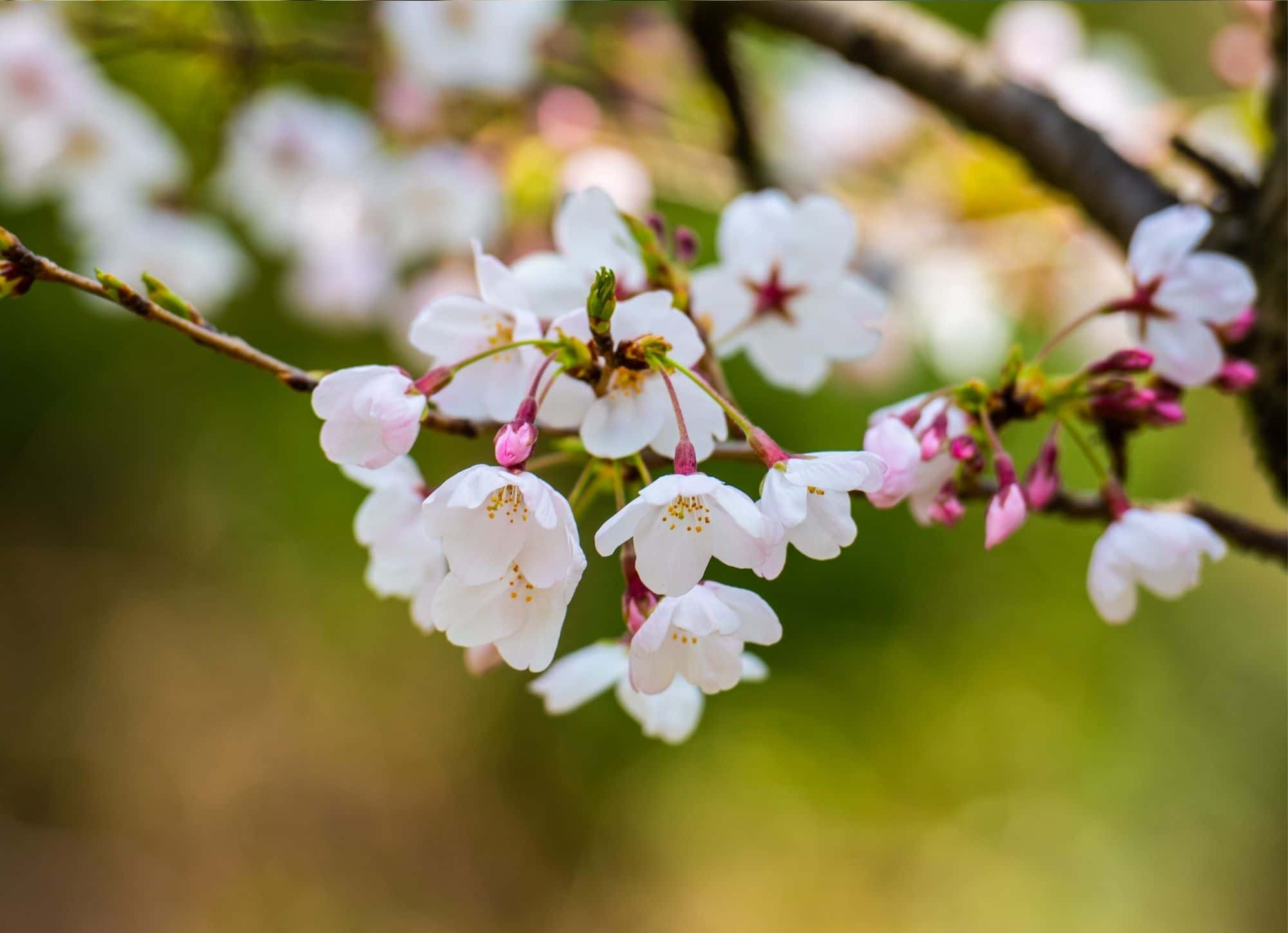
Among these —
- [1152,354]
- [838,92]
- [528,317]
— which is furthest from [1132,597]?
[838,92]

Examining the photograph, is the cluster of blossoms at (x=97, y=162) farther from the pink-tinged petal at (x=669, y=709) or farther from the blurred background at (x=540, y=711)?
the blurred background at (x=540, y=711)

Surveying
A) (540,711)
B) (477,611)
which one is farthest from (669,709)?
(540,711)

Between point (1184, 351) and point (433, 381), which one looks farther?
point (1184, 351)

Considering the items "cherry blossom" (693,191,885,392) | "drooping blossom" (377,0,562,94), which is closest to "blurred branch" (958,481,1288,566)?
"cherry blossom" (693,191,885,392)

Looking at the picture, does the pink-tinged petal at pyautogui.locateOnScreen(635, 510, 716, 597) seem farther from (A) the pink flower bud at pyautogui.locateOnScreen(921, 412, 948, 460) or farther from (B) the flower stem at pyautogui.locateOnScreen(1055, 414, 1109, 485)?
(B) the flower stem at pyautogui.locateOnScreen(1055, 414, 1109, 485)

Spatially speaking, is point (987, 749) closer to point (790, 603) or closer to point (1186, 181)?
point (790, 603)

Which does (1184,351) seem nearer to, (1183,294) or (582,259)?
(1183,294)
